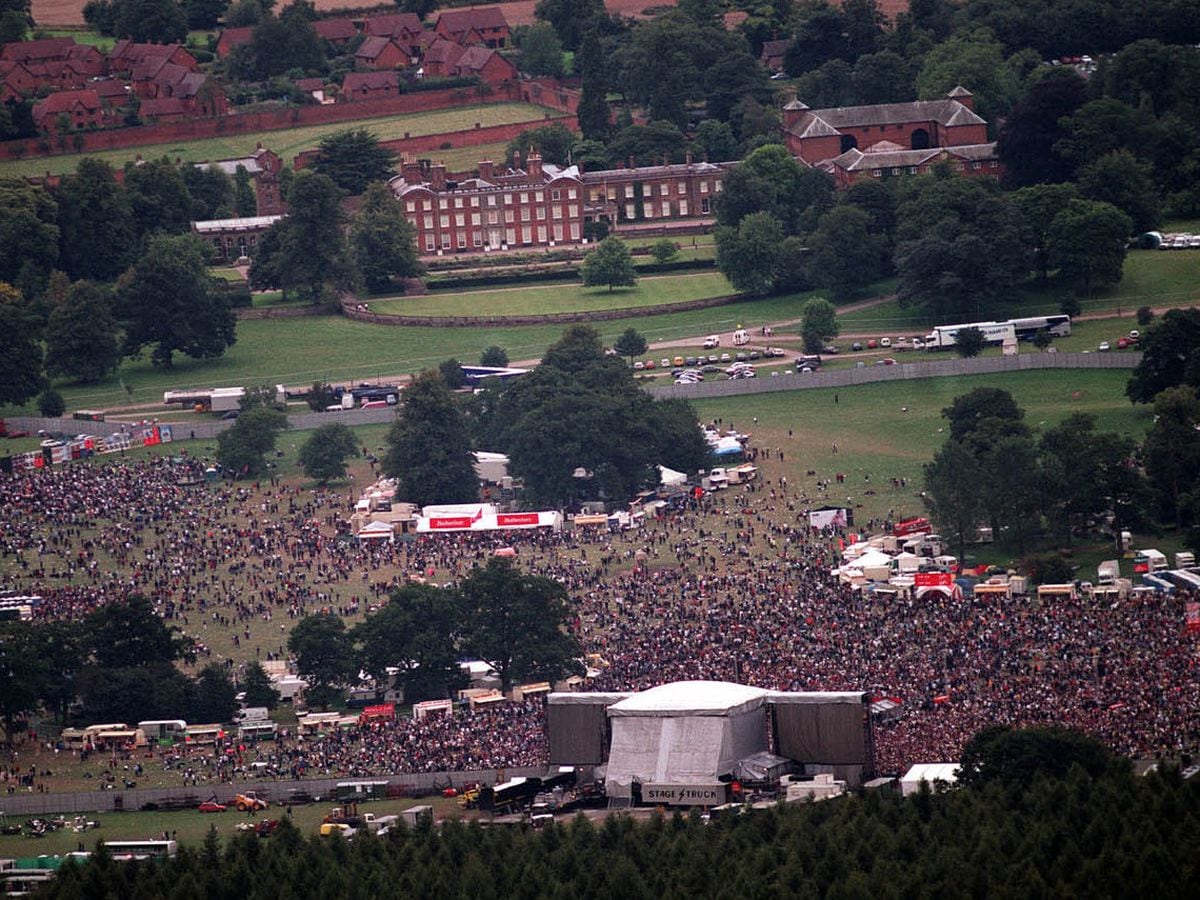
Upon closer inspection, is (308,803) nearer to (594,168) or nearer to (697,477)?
(697,477)

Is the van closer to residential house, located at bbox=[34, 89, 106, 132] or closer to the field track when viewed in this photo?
residential house, located at bbox=[34, 89, 106, 132]

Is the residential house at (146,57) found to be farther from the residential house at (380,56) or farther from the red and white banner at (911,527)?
the red and white banner at (911,527)

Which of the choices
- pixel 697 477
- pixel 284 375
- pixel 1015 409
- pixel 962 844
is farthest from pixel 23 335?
pixel 962 844

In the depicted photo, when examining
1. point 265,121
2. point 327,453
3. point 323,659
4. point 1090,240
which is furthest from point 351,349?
point 323,659

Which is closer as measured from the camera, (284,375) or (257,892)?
(257,892)

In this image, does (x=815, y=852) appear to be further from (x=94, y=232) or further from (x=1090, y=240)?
(x=94, y=232)

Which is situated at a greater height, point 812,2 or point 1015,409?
point 812,2
